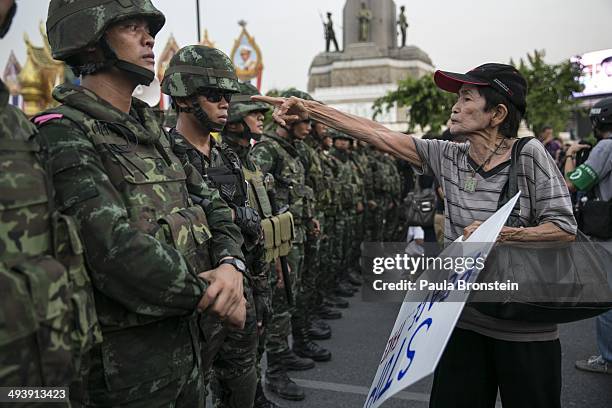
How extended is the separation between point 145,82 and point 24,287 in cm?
97

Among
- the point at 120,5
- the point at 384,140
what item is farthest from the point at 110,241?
the point at 384,140

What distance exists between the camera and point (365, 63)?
31859mm

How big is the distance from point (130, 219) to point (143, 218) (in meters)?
0.05

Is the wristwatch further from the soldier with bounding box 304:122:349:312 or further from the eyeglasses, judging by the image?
the soldier with bounding box 304:122:349:312

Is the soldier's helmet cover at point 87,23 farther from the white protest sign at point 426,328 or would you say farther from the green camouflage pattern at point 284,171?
the green camouflage pattern at point 284,171

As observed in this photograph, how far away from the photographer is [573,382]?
3.84 m

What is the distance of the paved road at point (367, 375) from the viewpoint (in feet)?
11.7

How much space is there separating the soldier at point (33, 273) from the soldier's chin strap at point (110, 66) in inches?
17.3

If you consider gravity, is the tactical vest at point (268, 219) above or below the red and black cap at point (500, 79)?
below

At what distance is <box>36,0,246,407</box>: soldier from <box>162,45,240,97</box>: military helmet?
0.71 metres

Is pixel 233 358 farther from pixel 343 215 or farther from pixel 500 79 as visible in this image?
pixel 343 215

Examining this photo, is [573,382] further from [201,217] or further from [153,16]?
[153,16]

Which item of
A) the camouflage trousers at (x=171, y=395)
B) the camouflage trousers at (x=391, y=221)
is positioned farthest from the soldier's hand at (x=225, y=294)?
the camouflage trousers at (x=391, y=221)

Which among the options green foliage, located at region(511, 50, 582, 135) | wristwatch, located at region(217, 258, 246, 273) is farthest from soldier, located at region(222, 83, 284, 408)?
green foliage, located at region(511, 50, 582, 135)
